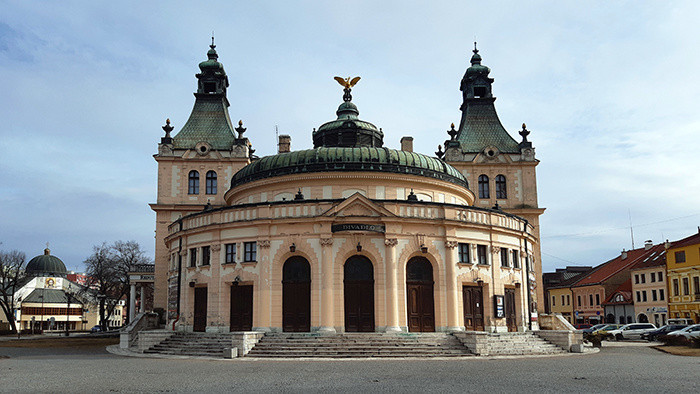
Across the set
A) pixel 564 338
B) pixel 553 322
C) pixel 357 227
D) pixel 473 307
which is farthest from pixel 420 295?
pixel 553 322

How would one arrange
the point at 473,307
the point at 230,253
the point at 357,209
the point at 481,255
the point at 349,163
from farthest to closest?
the point at 349,163, the point at 481,255, the point at 230,253, the point at 473,307, the point at 357,209

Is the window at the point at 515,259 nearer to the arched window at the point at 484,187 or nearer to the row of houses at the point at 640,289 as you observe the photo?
the arched window at the point at 484,187

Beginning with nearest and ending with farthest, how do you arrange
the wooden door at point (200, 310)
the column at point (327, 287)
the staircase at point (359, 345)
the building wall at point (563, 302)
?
1. the staircase at point (359, 345)
2. the column at point (327, 287)
3. the wooden door at point (200, 310)
4. the building wall at point (563, 302)

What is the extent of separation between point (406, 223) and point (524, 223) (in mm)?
9701

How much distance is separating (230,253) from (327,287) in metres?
6.26

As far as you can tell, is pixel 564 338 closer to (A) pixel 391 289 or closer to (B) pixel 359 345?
(A) pixel 391 289

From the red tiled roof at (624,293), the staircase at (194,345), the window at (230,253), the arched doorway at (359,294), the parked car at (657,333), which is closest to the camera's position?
the staircase at (194,345)

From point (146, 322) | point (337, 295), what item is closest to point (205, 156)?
point (146, 322)

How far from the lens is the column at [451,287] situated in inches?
1318

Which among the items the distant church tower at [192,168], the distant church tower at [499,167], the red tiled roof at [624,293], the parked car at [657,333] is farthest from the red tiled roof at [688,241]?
the distant church tower at [192,168]

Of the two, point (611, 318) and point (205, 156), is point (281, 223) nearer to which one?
point (205, 156)

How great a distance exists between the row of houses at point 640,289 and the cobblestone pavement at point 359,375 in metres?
37.8

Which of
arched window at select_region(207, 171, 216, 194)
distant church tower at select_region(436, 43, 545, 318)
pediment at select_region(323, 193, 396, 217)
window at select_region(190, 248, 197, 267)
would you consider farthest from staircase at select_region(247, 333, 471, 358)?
distant church tower at select_region(436, 43, 545, 318)

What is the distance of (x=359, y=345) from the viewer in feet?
98.1
